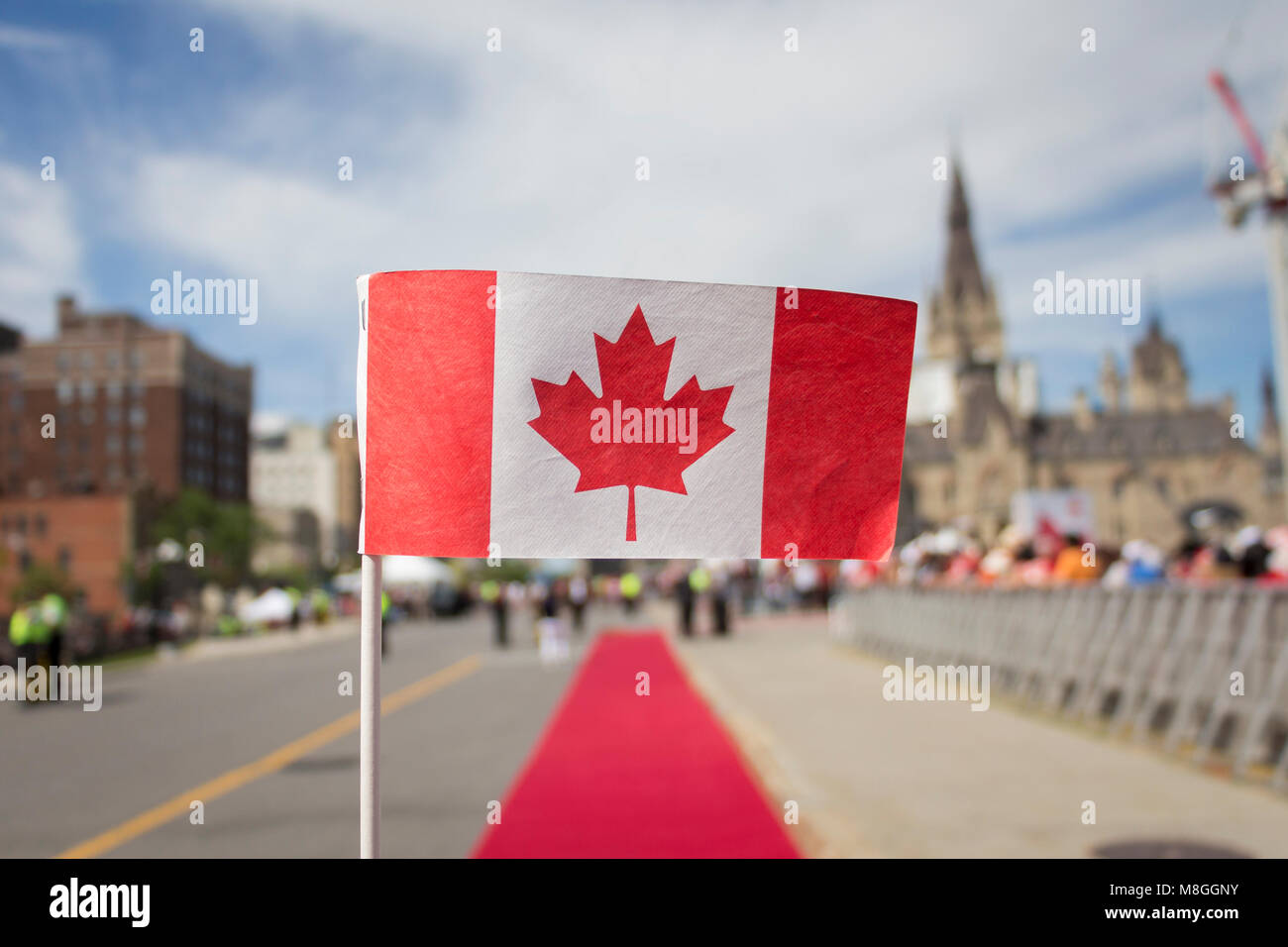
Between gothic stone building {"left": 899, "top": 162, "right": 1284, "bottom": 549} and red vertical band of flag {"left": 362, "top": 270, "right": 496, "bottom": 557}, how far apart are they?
4507 inches

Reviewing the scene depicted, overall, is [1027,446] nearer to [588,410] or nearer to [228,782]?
[228,782]

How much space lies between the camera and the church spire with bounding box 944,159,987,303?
13950 cm

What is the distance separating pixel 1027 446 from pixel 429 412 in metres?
135

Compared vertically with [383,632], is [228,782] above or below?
above

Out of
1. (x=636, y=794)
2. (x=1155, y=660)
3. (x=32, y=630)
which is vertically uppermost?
(x=1155, y=660)

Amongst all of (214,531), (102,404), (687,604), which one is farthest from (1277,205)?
(102,404)

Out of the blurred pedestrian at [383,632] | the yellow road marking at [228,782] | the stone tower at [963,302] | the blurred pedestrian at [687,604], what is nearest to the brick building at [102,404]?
the blurred pedestrian at [383,632]

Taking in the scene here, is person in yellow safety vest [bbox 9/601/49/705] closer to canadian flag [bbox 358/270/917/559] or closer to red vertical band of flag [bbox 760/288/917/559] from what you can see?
canadian flag [bbox 358/270/917/559]

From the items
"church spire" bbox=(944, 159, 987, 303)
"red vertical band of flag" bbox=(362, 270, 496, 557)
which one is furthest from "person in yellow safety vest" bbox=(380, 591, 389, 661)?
"church spire" bbox=(944, 159, 987, 303)

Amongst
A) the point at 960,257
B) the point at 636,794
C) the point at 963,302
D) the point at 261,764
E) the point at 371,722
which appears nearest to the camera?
the point at 371,722

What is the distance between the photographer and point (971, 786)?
7.75 metres

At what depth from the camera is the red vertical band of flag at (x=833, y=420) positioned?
2.50 meters

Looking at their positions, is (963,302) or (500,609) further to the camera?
(963,302)

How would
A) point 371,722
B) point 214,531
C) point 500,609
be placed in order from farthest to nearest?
point 214,531, point 500,609, point 371,722
